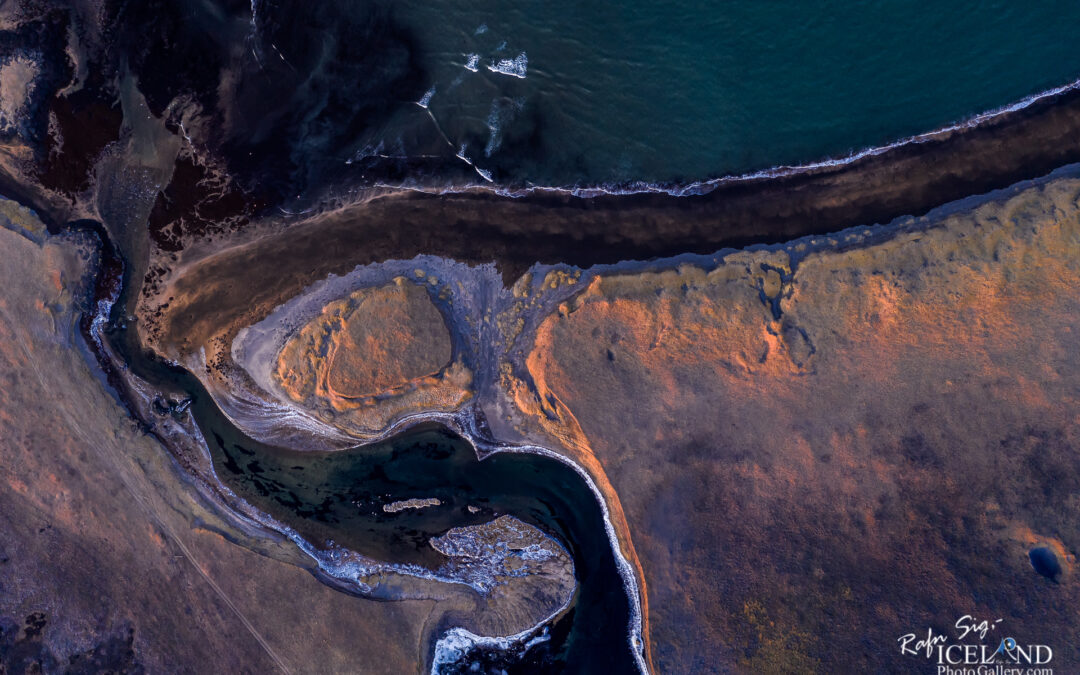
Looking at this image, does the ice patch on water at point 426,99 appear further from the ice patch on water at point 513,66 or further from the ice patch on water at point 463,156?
the ice patch on water at point 513,66

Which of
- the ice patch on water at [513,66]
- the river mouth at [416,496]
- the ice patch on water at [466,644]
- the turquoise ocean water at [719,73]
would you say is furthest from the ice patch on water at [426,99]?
the ice patch on water at [466,644]

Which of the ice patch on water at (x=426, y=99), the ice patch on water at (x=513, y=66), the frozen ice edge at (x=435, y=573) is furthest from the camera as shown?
the frozen ice edge at (x=435, y=573)

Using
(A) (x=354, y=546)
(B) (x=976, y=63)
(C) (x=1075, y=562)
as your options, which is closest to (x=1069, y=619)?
(C) (x=1075, y=562)

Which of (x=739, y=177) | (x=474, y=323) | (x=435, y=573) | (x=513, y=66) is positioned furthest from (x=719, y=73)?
(x=435, y=573)

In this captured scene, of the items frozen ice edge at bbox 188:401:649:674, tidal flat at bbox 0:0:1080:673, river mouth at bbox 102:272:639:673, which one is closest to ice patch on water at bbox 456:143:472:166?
tidal flat at bbox 0:0:1080:673

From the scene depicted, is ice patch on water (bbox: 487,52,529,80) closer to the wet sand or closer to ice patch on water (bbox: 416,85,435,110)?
ice patch on water (bbox: 416,85,435,110)

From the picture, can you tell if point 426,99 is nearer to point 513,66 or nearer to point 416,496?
point 513,66

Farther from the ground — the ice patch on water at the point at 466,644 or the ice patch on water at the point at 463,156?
the ice patch on water at the point at 463,156
